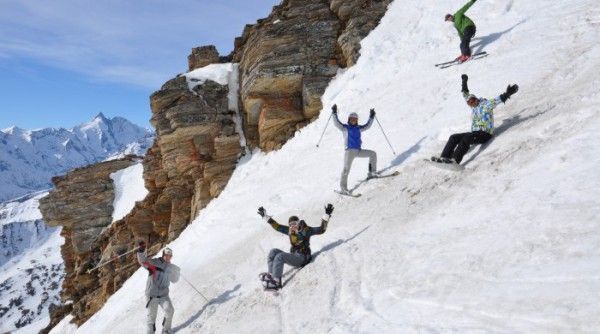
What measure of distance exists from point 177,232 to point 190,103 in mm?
9450

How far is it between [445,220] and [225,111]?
25.6 meters

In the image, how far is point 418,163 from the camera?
44.8 ft

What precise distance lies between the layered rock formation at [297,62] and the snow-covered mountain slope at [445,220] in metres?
6.00

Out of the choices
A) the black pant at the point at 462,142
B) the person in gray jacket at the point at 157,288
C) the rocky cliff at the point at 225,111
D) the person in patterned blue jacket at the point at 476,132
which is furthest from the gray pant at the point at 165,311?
the rocky cliff at the point at 225,111

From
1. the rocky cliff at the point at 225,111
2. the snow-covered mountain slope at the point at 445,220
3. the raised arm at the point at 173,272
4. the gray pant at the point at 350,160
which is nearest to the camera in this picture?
the snow-covered mountain slope at the point at 445,220

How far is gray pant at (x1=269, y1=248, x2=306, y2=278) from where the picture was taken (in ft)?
33.2

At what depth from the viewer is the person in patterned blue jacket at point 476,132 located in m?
11.6

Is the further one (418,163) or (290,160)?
(290,160)

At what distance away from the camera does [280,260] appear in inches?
400

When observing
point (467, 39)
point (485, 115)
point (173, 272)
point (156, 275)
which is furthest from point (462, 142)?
point (467, 39)

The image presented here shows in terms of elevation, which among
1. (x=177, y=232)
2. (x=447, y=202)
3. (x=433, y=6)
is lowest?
(x=177, y=232)

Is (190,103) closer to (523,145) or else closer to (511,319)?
(523,145)

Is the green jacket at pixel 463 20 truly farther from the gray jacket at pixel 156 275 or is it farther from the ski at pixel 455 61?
the gray jacket at pixel 156 275

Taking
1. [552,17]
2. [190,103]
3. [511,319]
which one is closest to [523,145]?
[511,319]
